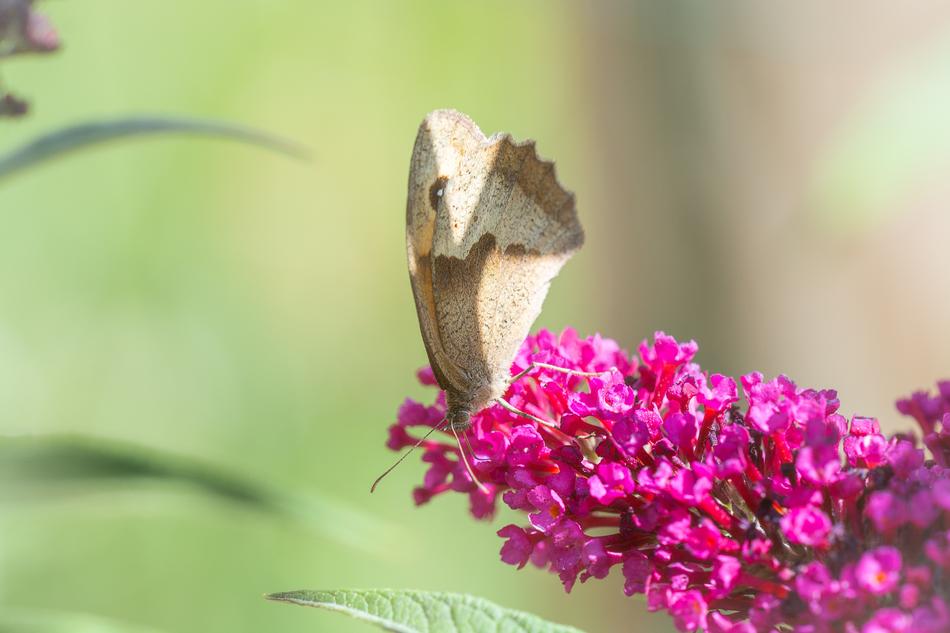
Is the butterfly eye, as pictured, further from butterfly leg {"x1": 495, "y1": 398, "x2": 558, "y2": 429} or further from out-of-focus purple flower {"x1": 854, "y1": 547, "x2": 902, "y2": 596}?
out-of-focus purple flower {"x1": 854, "y1": 547, "x2": 902, "y2": 596}

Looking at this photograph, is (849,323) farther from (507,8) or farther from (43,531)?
(43,531)

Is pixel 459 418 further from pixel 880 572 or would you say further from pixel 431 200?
pixel 880 572

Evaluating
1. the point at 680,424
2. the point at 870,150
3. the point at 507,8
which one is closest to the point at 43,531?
the point at 680,424

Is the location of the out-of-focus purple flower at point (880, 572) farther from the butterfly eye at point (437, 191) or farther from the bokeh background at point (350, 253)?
the bokeh background at point (350, 253)

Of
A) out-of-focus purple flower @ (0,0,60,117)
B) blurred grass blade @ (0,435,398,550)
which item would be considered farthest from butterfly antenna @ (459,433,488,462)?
out-of-focus purple flower @ (0,0,60,117)

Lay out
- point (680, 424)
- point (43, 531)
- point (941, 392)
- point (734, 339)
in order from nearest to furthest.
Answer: point (680, 424) < point (941, 392) < point (43, 531) < point (734, 339)
